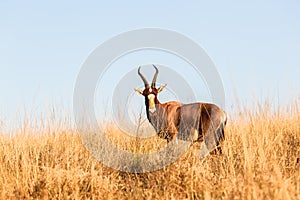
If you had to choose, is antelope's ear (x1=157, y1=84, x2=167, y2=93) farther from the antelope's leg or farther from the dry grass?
the dry grass

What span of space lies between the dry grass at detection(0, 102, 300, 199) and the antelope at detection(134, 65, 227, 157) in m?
1.48

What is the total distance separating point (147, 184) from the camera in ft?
15.6

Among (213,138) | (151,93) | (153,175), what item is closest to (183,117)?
(151,93)

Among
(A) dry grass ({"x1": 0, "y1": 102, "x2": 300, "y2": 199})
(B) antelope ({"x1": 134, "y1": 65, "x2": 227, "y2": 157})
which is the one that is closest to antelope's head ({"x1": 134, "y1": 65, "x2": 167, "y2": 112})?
(B) antelope ({"x1": 134, "y1": 65, "x2": 227, "y2": 157})

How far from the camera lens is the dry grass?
385 centimetres

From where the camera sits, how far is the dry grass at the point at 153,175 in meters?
3.85

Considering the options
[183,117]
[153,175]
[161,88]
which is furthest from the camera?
[161,88]

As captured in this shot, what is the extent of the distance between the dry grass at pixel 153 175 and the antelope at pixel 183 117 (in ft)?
4.85

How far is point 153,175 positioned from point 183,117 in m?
3.73

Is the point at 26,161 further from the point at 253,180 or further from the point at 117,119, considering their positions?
the point at 253,180

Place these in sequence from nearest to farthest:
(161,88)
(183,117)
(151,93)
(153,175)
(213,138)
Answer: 1. (153,175)
2. (213,138)
3. (183,117)
4. (151,93)
5. (161,88)

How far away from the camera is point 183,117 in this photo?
851 cm

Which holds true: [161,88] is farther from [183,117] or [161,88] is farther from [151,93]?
[183,117]

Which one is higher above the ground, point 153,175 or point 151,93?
point 151,93
